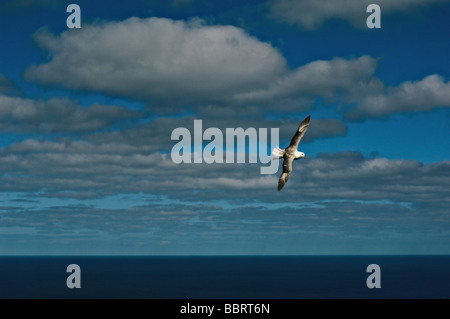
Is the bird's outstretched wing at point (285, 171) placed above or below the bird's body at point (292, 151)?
A: below

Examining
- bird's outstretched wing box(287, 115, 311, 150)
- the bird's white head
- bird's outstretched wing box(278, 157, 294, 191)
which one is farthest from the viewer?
bird's outstretched wing box(278, 157, 294, 191)

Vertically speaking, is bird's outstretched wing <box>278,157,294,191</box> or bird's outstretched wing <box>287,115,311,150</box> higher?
bird's outstretched wing <box>287,115,311,150</box>

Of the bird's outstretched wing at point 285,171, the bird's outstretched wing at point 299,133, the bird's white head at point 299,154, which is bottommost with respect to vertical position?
the bird's outstretched wing at point 285,171

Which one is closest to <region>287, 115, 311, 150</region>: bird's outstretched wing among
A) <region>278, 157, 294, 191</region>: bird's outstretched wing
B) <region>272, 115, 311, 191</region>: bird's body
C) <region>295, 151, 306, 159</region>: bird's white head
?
<region>272, 115, 311, 191</region>: bird's body

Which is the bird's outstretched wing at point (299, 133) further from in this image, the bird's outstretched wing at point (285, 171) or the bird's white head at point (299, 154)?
the bird's outstretched wing at point (285, 171)

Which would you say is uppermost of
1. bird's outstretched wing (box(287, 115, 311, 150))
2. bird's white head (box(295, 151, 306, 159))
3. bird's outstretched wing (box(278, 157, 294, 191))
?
bird's outstretched wing (box(287, 115, 311, 150))

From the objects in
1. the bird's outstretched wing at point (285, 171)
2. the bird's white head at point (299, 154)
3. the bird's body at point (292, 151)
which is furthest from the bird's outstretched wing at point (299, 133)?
the bird's outstretched wing at point (285, 171)

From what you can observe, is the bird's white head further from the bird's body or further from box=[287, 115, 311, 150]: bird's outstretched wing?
box=[287, 115, 311, 150]: bird's outstretched wing

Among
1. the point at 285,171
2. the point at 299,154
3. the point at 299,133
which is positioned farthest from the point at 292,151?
the point at 285,171

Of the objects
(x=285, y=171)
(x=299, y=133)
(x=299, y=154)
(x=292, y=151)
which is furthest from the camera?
(x=285, y=171)

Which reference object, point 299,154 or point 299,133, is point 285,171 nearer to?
point 299,154

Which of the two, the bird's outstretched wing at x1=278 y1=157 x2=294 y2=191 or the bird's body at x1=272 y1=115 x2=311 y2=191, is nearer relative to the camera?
the bird's body at x1=272 y1=115 x2=311 y2=191
